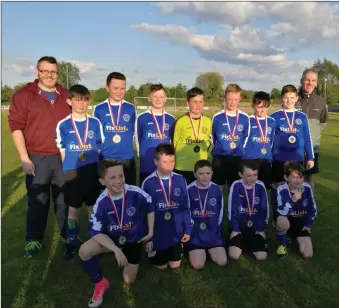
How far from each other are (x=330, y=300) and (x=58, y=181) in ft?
11.1

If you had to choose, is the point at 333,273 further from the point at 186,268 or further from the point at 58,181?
the point at 58,181

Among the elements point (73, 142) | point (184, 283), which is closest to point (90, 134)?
point (73, 142)

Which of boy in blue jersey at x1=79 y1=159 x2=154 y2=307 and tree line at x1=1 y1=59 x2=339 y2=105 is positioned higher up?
tree line at x1=1 y1=59 x2=339 y2=105

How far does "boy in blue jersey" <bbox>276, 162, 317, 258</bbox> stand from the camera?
4414mm

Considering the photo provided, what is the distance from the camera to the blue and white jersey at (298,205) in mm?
4535

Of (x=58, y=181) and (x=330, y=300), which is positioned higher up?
(x=58, y=181)

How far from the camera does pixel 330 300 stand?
333 centimetres

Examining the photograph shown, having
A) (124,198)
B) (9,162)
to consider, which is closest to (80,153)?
(124,198)

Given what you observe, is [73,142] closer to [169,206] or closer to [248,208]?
[169,206]

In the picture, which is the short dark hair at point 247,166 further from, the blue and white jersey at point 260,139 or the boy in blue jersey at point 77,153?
the boy in blue jersey at point 77,153

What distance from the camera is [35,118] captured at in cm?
427

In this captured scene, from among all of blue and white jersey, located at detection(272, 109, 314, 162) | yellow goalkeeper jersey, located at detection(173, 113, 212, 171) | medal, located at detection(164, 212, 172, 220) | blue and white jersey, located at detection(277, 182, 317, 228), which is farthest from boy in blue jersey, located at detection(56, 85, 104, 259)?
blue and white jersey, located at detection(272, 109, 314, 162)

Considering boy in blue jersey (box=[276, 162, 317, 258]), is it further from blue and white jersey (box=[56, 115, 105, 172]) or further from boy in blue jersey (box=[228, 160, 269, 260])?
blue and white jersey (box=[56, 115, 105, 172])

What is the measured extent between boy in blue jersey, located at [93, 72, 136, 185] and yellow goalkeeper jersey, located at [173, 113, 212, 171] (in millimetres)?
659
